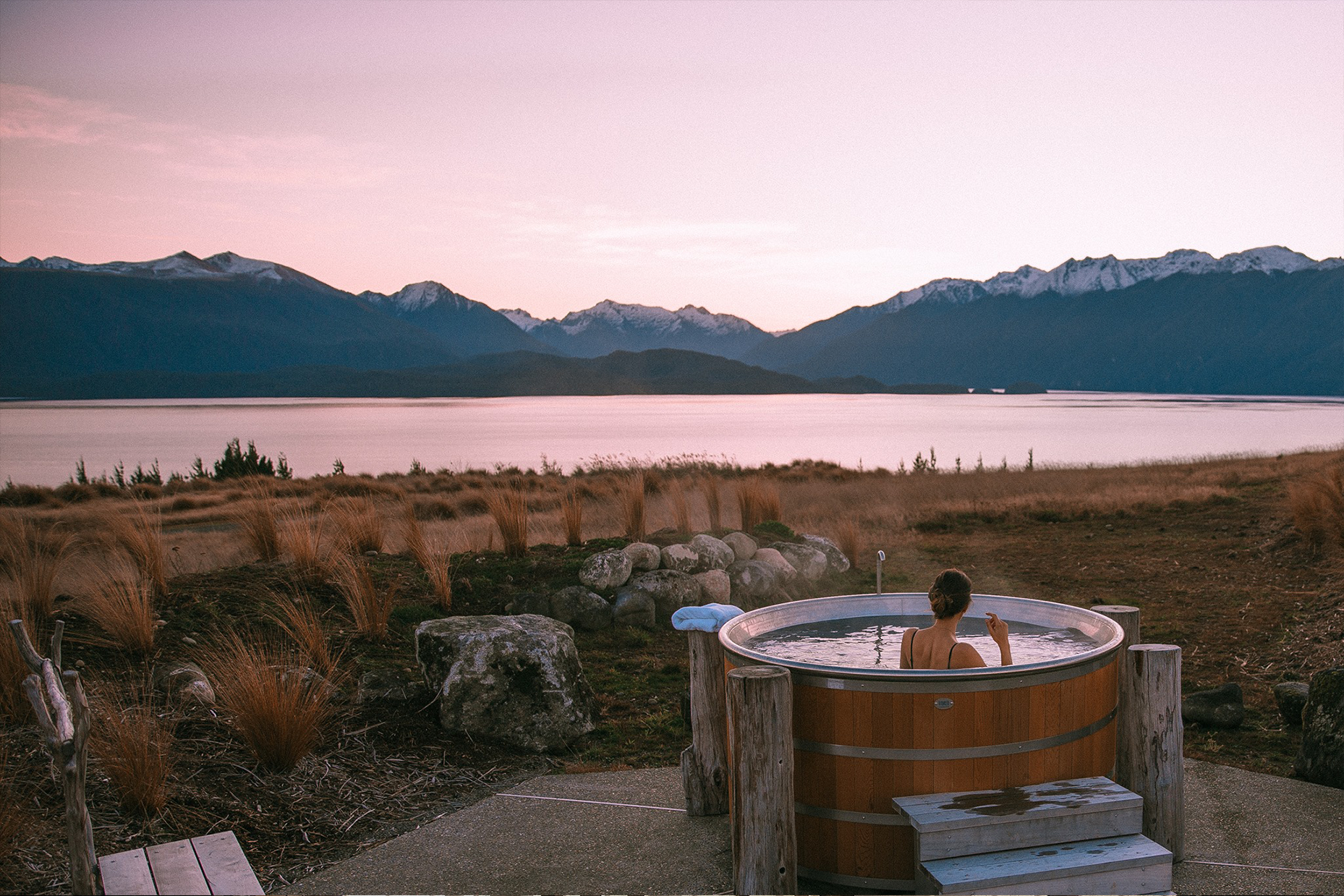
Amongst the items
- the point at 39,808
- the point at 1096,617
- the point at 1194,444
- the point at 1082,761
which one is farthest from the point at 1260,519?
the point at 1194,444

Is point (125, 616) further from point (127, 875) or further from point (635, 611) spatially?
point (635, 611)

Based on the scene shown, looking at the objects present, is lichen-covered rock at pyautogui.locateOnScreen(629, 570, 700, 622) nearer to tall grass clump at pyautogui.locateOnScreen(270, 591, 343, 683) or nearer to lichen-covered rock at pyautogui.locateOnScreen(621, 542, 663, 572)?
Answer: lichen-covered rock at pyautogui.locateOnScreen(621, 542, 663, 572)

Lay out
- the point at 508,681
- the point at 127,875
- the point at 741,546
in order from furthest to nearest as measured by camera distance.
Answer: the point at 741,546 < the point at 508,681 < the point at 127,875

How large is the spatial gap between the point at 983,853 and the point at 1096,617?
1.63 meters

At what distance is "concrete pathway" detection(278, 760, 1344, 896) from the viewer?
3.57 meters

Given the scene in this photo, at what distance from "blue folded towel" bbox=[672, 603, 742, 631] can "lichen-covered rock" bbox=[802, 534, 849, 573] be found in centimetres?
434

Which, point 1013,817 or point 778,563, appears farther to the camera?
point 778,563

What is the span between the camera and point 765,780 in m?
3.20

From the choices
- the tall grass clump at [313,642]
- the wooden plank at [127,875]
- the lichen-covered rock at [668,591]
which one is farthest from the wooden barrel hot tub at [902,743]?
the lichen-covered rock at [668,591]

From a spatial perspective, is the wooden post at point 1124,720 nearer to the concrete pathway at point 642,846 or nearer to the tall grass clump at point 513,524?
the concrete pathway at point 642,846

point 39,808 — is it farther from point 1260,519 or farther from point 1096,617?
point 1260,519

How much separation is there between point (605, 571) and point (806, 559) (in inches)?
93.1

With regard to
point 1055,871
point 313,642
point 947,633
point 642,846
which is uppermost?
point 947,633

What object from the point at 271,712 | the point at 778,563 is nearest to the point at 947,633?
the point at 271,712
